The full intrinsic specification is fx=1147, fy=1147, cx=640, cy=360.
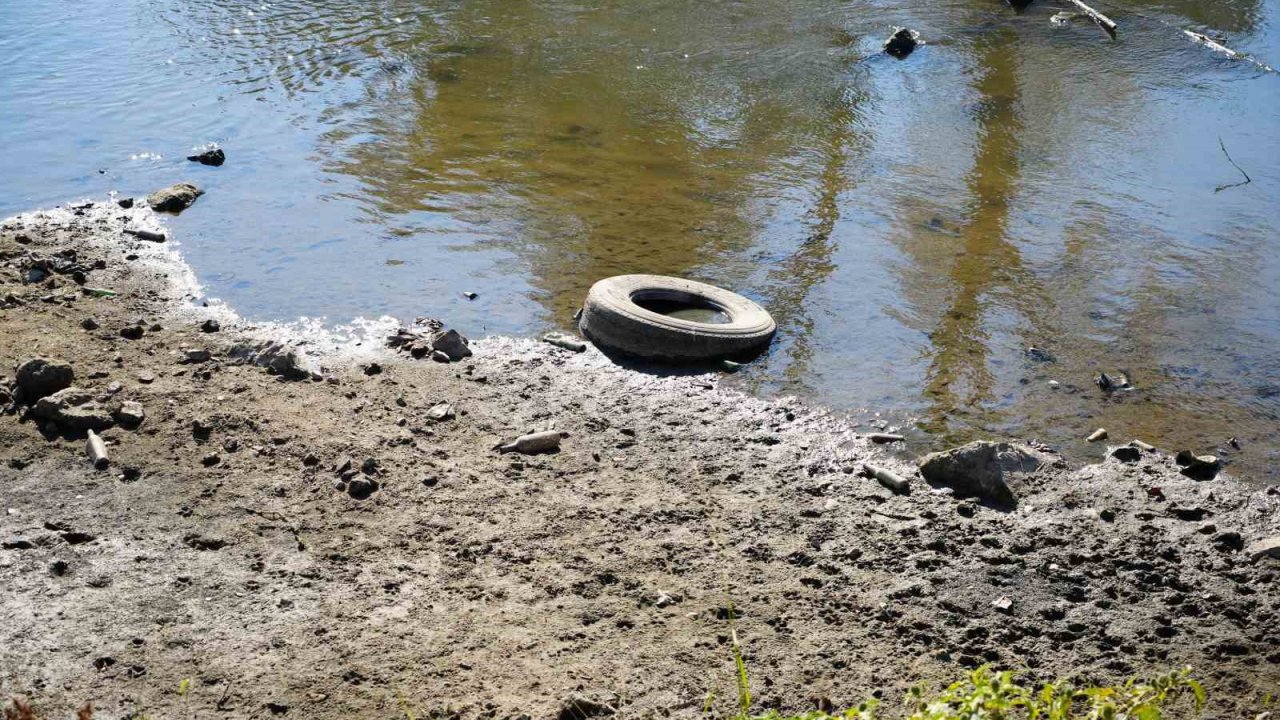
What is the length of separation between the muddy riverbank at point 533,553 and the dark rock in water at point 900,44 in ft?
28.7

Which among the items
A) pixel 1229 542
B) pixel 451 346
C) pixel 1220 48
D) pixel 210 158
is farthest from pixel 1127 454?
pixel 1220 48

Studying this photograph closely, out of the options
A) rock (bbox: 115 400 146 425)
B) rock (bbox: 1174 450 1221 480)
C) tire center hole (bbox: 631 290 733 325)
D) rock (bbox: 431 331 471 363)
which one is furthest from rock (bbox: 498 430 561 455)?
rock (bbox: 1174 450 1221 480)

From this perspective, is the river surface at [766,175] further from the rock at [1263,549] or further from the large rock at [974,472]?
the rock at [1263,549]

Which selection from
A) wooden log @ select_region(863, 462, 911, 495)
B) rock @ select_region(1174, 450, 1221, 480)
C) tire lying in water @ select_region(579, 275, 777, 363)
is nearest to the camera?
wooden log @ select_region(863, 462, 911, 495)

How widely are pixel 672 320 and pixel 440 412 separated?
64.1 inches

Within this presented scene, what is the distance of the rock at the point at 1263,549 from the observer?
17.2 ft

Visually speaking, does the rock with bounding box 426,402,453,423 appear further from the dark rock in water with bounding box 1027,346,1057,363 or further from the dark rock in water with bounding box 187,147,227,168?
the dark rock in water with bounding box 187,147,227,168

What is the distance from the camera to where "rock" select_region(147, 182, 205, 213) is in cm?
930

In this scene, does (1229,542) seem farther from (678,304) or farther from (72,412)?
(72,412)

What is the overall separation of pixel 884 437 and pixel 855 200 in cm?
405

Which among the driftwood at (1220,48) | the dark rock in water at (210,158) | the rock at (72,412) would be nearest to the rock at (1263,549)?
the rock at (72,412)

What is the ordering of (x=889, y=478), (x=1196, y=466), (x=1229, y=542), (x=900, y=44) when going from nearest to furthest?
(x=1229, y=542) → (x=889, y=478) → (x=1196, y=466) → (x=900, y=44)

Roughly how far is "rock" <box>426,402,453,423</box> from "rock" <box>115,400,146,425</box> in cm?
151

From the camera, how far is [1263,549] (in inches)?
207
